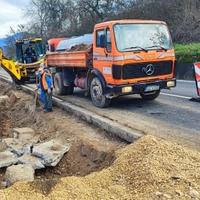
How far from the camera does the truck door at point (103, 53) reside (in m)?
10.6

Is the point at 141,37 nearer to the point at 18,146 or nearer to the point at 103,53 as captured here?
the point at 103,53

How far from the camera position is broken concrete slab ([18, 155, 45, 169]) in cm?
746

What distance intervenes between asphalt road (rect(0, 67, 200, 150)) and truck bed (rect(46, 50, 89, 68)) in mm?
1288

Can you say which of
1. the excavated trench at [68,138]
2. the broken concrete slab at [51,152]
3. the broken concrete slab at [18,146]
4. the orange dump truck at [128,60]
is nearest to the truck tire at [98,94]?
the orange dump truck at [128,60]

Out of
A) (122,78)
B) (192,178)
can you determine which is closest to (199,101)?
(122,78)

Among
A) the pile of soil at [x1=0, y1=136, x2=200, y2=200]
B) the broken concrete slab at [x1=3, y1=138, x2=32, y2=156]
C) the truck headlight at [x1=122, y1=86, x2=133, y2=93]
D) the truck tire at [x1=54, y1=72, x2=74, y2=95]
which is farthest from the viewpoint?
the truck tire at [x1=54, y1=72, x2=74, y2=95]

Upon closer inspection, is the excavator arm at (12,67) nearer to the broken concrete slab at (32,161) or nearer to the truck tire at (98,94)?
the truck tire at (98,94)

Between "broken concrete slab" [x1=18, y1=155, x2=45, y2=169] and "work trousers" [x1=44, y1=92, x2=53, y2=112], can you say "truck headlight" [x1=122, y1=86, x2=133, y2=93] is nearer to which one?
"work trousers" [x1=44, y1=92, x2=53, y2=112]

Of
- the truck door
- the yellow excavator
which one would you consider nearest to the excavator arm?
the yellow excavator

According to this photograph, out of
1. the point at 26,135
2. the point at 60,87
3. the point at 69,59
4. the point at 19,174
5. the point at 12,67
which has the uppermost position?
the point at 69,59

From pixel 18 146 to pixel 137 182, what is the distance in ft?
13.7

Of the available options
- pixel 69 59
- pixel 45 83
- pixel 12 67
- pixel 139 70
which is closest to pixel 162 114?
pixel 139 70

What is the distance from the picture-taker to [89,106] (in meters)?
12.1

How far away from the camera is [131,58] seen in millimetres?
10477
